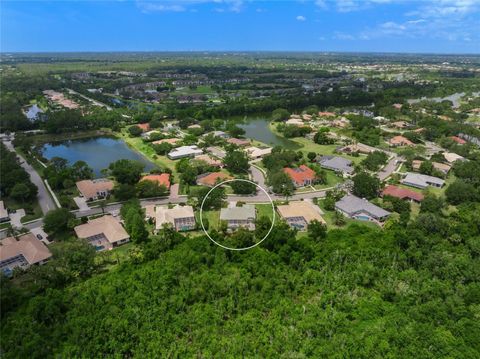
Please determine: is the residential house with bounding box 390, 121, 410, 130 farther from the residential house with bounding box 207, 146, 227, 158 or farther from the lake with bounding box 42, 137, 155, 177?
the lake with bounding box 42, 137, 155, 177

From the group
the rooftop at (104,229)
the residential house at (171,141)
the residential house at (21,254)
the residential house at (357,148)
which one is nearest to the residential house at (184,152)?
the residential house at (171,141)

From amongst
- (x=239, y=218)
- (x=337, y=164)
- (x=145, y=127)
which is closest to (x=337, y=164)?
(x=337, y=164)

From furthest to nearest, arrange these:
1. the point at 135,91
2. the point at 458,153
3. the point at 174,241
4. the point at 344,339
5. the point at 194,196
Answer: the point at 135,91 < the point at 458,153 < the point at 194,196 < the point at 174,241 < the point at 344,339

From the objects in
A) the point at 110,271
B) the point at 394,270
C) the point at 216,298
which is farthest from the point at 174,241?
the point at 394,270

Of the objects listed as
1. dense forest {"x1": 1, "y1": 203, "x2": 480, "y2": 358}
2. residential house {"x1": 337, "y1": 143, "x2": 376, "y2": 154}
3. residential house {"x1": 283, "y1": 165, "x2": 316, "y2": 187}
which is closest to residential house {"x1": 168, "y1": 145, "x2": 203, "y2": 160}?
residential house {"x1": 283, "y1": 165, "x2": 316, "y2": 187}

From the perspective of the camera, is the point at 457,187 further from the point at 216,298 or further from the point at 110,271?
the point at 110,271

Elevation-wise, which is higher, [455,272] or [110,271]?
[455,272]

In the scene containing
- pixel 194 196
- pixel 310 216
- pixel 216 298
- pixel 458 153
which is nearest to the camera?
pixel 216 298
